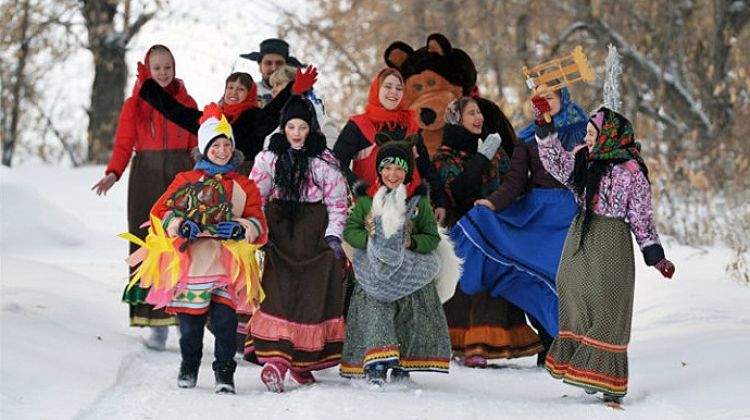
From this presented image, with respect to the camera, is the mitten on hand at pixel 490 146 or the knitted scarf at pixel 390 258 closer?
the knitted scarf at pixel 390 258

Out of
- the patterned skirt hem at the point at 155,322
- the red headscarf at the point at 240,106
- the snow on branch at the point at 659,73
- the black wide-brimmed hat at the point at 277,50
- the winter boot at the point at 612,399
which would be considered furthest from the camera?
the snow on branch at the point at 659,73

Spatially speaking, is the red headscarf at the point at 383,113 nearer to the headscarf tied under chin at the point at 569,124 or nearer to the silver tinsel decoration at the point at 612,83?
the headscarf tied under chin at the point at 569,124

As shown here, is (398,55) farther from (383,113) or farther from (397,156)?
(397,156)

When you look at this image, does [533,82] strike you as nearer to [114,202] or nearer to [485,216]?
[485,216]

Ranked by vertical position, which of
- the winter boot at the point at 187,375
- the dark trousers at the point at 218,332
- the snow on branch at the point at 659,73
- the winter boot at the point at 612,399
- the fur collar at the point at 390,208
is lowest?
the winter boot at the point at 187,375

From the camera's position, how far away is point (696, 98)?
18531 millimetres

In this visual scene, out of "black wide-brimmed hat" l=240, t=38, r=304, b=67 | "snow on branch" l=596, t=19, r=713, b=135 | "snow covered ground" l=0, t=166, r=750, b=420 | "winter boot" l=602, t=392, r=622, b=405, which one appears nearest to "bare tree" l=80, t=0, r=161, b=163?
"snow on branch" l=596, t=19, r=713, b=135

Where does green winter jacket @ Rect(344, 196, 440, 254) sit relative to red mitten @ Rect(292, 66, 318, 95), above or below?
below

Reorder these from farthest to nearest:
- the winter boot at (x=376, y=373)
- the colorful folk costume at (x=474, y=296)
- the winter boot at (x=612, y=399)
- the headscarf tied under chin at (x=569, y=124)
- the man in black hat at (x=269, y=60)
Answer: the man in black hat at (x=269, y=60) < the colorful folk costume at (x=474, y=296) < the headscarf tied under chin at (x=569, y=124) < the winter boot at (x=376, y=373) < the winter boot at (x=612, y=399)

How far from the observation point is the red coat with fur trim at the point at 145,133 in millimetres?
8406

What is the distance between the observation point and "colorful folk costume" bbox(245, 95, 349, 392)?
23.1 feet

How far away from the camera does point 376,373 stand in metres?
6.95

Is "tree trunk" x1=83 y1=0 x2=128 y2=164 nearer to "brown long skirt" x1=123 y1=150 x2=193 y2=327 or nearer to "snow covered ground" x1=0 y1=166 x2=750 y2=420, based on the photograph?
"snow covered ground" x1=0 y1=166 x2=750 y2=420

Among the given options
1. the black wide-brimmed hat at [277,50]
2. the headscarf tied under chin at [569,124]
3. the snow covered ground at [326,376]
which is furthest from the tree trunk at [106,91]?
the headscarf tied under chin at [569,124]
